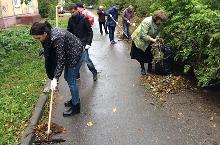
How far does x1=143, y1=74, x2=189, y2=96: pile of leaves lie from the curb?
96.2 inches

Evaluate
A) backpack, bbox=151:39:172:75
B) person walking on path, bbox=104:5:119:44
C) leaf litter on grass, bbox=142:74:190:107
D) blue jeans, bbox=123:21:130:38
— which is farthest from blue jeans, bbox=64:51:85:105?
blue jeans, bbox=123:21:130:38

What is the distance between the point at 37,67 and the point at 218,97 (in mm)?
5650

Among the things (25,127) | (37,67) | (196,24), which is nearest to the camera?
(25,127)

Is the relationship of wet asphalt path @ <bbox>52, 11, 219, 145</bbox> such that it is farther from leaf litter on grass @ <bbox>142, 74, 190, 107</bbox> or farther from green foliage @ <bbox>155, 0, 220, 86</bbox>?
green foliage @ <bbox>155, 0, 220, 86</bbox>

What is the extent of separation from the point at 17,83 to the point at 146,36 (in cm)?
349

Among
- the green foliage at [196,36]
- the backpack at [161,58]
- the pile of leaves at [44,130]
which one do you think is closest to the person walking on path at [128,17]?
the green foliage at [196,36]

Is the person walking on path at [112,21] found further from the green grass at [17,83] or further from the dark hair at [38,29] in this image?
the dark hair at [38,29]

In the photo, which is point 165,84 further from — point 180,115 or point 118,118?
point 118,118

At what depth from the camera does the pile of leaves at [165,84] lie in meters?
8.22

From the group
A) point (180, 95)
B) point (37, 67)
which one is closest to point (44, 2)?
point (37, 67)

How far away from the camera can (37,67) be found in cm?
1109

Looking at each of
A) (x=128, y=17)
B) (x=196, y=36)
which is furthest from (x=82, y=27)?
(x=128, y=17)

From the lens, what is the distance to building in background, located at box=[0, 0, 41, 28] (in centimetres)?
2882

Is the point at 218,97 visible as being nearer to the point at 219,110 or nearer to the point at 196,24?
the point at 219,110
